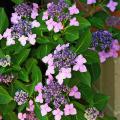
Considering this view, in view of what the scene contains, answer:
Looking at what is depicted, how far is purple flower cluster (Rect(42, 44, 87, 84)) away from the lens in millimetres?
1771

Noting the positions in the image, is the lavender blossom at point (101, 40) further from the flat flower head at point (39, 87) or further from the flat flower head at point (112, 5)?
the flat flower head at point (39, 87)

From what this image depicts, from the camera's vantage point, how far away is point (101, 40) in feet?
6.74

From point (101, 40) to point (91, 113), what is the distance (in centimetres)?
37

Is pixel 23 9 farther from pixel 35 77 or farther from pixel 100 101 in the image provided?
pixel 100 101

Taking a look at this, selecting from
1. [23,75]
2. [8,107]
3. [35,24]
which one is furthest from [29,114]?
[35,24]

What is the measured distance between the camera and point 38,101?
1867 millimetres

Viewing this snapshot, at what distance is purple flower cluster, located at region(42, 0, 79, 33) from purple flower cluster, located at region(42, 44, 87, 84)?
14cm

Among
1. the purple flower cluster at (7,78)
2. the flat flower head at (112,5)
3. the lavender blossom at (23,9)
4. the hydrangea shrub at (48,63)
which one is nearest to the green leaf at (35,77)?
the hydrangea shrub at (48,63)

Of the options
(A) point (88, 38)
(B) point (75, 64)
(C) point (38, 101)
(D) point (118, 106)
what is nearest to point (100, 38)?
(A) point (88, 38)

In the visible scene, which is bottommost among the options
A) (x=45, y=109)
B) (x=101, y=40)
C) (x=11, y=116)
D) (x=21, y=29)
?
(x=11, y=116)

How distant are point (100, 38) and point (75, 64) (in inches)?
12.6

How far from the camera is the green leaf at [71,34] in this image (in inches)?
74.8

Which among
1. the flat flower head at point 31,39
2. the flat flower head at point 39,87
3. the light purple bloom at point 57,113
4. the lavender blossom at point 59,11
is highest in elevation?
the lavender blossom at point 59,11

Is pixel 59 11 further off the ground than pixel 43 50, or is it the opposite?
pixel 59 11
